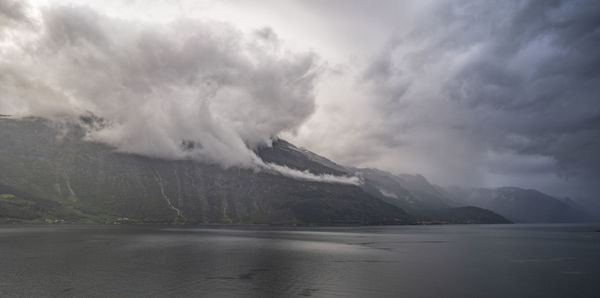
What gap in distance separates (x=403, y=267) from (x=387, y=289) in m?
36.1

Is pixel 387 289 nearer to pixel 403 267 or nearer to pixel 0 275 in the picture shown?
pixel 403 267

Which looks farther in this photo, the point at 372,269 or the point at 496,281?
the point at 372,269

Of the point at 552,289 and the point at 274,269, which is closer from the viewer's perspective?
the point at 552,289

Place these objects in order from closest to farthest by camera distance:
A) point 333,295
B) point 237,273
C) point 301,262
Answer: point 333,295
point 237,273
point 301,262

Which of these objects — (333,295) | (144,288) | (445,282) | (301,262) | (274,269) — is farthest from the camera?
(301,262)

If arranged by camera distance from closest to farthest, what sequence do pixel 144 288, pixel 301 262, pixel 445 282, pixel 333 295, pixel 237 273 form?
pixel 333 295
pixel 144 288
pixel 445 282
pixel 237 273
pixel 301 262

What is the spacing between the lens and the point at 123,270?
92.9 metres

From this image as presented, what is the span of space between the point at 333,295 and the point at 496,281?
147ft

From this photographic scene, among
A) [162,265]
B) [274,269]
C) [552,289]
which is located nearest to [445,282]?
[552,289]

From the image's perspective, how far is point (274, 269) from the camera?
328 ft

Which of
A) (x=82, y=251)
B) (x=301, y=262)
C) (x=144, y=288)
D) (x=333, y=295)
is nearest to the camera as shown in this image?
(x=333, y=295)

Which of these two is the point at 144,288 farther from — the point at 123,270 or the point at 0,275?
the point at 0,275

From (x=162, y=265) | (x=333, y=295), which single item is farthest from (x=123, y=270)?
(x=333, y=295)

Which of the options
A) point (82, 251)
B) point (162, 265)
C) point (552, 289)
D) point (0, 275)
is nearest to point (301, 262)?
point (162, 265)
